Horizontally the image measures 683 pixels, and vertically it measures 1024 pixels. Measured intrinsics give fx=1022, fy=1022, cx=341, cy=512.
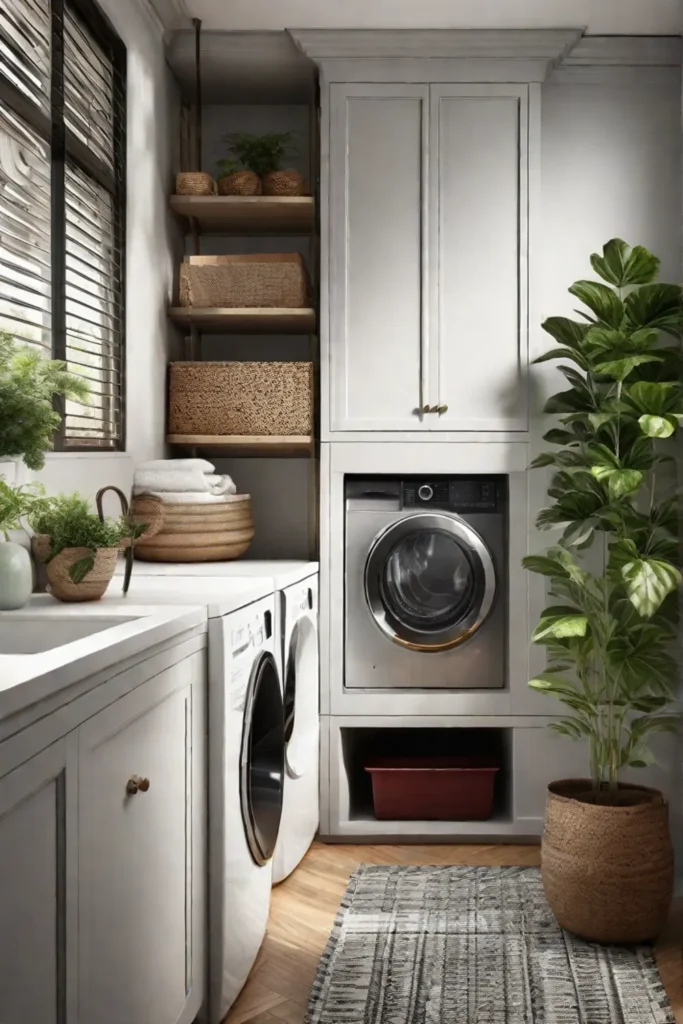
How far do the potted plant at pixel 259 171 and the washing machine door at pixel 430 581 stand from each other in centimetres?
120

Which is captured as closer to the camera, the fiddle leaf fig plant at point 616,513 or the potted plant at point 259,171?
→ the fiddle leaf fig plant at point 616,513

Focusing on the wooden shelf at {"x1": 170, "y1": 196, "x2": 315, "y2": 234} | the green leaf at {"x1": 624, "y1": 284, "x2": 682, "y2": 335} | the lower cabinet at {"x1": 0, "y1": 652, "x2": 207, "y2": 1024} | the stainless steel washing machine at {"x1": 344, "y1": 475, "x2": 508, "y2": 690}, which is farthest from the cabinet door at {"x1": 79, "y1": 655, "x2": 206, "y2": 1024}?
the wooden shelf at {"x1": 170, "y1": 196, "x2": 315, "y2": 234}

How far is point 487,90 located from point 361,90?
1.37 feet

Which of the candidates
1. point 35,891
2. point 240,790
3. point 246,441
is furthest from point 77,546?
point 246,441

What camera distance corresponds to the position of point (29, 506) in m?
2.09

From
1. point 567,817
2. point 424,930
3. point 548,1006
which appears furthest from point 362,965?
point 567,817

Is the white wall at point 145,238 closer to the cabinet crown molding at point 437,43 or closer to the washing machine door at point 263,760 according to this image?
the cabinet crown molding at point 437,43

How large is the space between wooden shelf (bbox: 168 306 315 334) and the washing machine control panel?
67 cm

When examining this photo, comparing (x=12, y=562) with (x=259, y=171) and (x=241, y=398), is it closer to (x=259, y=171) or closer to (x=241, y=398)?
(x=241, y=398)

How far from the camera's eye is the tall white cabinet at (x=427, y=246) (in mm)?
3385

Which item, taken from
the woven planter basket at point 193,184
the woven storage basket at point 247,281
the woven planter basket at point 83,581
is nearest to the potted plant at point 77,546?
the woven planter basket at point 83,581

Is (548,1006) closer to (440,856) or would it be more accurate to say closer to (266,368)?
(440,856)

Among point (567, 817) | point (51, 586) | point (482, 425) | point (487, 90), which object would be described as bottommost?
point (567, 817)

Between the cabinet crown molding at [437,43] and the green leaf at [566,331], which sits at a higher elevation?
the cabinet crown molding at [437,43]
